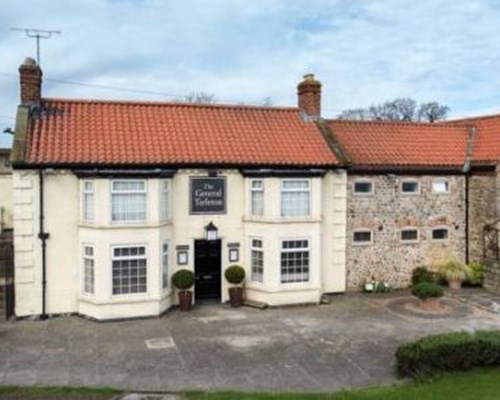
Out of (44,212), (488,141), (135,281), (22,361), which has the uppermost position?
(488,141)

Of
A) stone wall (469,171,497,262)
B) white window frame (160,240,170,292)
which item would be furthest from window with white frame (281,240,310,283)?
stone wall (469,171,497,262)

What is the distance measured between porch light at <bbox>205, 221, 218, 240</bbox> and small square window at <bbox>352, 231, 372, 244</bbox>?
563 cm

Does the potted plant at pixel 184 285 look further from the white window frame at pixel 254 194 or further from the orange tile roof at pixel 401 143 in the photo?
the orange tile roof at pixel 401 143

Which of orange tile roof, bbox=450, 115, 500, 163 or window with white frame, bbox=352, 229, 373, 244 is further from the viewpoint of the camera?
orange tile roof, bbox=450, 115, 500, 163

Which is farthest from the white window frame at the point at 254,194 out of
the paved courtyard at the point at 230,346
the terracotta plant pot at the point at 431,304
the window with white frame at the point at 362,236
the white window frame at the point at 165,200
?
the terracotta plant pot at the point at 431,304

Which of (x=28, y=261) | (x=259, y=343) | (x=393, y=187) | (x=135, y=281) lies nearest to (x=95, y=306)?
(x=135, y=281)

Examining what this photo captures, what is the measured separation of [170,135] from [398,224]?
963cm

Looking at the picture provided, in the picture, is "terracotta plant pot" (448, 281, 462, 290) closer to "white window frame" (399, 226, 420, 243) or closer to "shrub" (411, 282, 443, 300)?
"white window frame" (399, 226, 420, 243)

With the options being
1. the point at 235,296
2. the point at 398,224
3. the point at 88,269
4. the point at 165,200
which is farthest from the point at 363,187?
the point at 88,269

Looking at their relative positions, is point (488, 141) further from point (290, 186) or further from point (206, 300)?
point (206, 300)

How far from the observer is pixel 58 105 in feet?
65.8

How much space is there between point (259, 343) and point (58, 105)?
439 inches

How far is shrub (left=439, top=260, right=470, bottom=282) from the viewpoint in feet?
73.3

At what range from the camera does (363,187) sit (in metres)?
22.0
